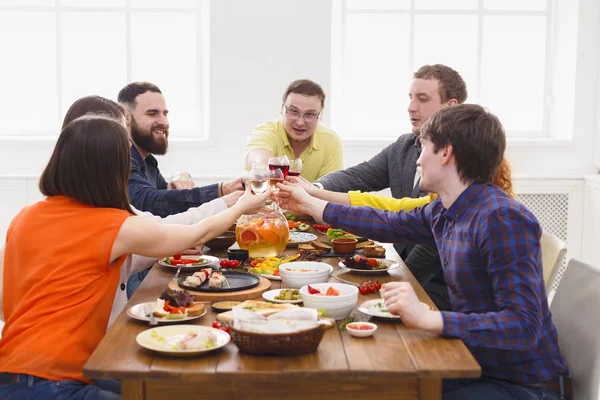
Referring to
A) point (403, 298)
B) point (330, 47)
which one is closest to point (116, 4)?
point (330, 47)

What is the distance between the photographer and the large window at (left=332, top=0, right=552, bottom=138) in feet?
18.5

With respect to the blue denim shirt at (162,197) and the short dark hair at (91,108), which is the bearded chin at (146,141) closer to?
the blue denim shirt at (162,197)

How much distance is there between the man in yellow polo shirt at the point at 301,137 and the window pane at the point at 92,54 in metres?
1.74

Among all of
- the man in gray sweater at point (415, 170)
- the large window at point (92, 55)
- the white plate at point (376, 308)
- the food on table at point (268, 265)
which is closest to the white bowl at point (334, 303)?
the white plate at point (376, 308)

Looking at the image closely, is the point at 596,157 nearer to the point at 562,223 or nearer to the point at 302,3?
the point at 562,223

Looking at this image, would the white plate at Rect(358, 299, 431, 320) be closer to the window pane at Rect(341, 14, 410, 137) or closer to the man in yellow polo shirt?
the man in yellow polo shirt

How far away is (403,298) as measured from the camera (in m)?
1.76

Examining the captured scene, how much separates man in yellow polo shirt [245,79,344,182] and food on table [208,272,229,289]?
1931 mm

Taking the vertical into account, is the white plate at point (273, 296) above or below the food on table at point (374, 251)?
below

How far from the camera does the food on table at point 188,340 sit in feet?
5.28

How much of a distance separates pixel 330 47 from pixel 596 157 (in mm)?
2141

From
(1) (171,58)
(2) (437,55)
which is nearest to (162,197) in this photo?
(1) (171,58)

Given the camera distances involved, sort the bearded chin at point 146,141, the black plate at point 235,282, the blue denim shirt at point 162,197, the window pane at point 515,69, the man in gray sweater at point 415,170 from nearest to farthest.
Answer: the black plate at point 235,282, the man in gray sweater at point 415,170, the blue denim shirt at point 162,197, the bearded chin at point 146,141, the window pane at point 515,69

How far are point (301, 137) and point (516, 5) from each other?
243cm
